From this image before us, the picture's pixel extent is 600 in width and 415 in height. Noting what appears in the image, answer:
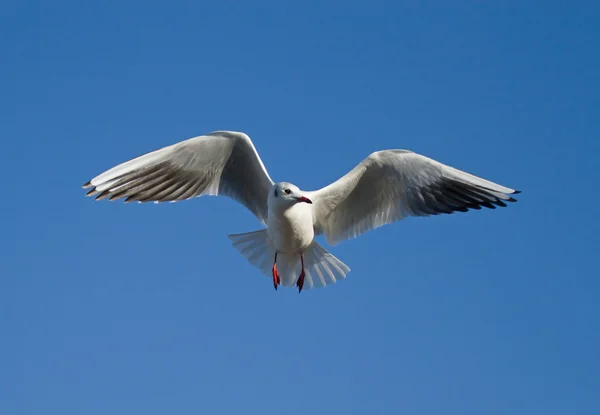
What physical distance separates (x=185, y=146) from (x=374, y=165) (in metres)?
2.05

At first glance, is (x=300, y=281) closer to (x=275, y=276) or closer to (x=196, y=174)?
(x=275, y=276)

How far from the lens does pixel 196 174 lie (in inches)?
415

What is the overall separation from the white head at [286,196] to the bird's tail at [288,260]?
32.3 inches

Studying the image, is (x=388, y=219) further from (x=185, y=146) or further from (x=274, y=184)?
(x=185, y=146)

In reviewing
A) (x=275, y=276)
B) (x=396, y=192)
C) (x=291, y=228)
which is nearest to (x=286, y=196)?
(x=291, y=228)

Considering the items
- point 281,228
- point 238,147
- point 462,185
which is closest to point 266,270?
point 281,228

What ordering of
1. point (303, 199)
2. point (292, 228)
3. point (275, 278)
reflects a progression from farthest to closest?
1. point (275, 278)
2. point (292, 228)
3. point (303, 199)

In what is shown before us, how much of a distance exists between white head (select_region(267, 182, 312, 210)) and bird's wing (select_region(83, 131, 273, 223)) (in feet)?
1.83

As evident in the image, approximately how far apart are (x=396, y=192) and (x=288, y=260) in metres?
1.43

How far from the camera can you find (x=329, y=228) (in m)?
10.8

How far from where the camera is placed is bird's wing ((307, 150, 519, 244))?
1029 centimetres

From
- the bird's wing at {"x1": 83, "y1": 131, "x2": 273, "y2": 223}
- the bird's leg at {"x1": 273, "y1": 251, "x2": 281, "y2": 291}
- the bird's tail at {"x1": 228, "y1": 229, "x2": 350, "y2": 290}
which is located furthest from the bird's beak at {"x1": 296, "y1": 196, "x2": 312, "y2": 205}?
the bird's leg at {"x1": 273, "y1": 251, "x2": 281, "y2": 291}

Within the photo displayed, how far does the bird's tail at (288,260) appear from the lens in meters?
10.6

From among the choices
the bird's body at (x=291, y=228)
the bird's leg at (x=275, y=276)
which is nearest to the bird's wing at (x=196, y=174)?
the bird's body at (x=291, y=228)
